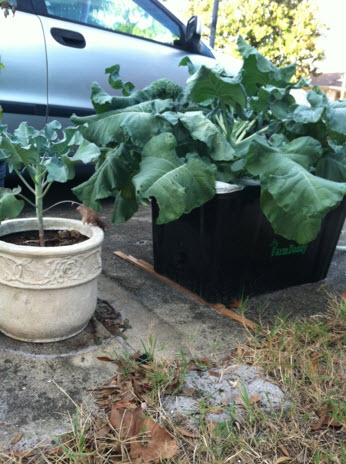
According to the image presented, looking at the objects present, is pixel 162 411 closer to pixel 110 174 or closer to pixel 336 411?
pixel 336 411

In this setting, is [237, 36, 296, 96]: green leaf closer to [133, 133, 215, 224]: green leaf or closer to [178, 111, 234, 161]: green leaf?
[178, 111, 234, 161]: green leaf

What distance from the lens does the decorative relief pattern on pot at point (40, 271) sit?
1.60m

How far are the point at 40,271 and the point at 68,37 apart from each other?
8.01ft

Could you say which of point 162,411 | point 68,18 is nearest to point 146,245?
point 162,411

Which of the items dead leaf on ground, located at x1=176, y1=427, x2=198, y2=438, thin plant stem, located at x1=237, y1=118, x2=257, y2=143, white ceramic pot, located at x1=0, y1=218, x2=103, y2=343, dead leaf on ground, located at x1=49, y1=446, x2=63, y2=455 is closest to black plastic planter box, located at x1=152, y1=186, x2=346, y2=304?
thin plant stem, located at x1=237, y1=118, x2=257, y2=143

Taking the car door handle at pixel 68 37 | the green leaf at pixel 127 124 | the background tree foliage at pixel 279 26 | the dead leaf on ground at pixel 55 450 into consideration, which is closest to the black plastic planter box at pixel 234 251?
the green leaf at pixel 127 124

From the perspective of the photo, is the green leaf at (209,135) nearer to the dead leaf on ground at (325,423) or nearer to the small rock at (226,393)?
the small rock at (226,393)

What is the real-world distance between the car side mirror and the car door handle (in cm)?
99

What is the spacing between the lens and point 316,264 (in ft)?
8.23

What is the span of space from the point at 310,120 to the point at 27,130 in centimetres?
124

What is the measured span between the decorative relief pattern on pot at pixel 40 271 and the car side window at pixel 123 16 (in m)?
2.52

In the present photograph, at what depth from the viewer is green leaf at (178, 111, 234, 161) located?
73.0 inches

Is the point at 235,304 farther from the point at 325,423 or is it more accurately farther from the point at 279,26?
the point at 279,26

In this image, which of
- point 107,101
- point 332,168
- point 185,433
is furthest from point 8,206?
point 332,168
